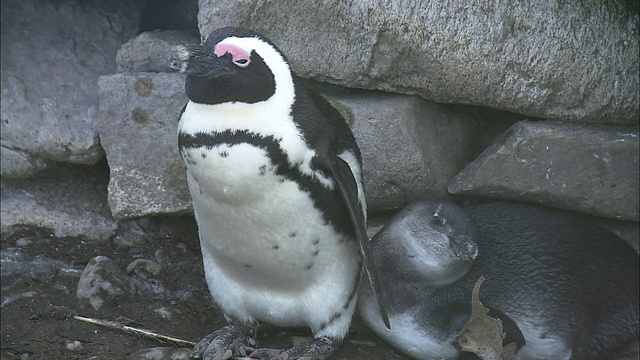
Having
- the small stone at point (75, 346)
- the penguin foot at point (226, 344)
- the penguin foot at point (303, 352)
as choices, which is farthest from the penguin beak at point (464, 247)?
the small stone at point (75, 346)

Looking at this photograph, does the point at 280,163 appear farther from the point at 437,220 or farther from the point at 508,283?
the point at 508,283

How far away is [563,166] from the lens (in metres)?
3.35

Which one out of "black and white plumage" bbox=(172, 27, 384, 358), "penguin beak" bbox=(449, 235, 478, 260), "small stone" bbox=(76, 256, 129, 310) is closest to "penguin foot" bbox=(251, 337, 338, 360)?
"black and white plumage" bbox=(172, 27, 384, 358)

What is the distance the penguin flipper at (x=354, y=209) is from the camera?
2.80 meters

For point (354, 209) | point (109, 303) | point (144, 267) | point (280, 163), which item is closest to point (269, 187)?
point (280, 163)

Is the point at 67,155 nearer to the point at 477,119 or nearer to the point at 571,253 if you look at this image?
the point at 477,119

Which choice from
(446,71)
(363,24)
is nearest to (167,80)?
(363,24)

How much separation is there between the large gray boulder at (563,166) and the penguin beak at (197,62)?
46.6 inches

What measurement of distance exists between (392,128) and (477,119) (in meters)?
0.45

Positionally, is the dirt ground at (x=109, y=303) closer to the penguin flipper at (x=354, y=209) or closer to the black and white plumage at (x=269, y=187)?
the black and white plumage at (x=269, y=187)

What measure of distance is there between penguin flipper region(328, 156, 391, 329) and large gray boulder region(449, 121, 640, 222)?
2.22 feet

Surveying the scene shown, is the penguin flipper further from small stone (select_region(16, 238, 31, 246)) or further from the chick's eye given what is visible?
small stone (select_region(16, 238, 31, 246))

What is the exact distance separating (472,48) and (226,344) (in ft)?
4.36

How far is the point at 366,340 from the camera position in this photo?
10.6ft
